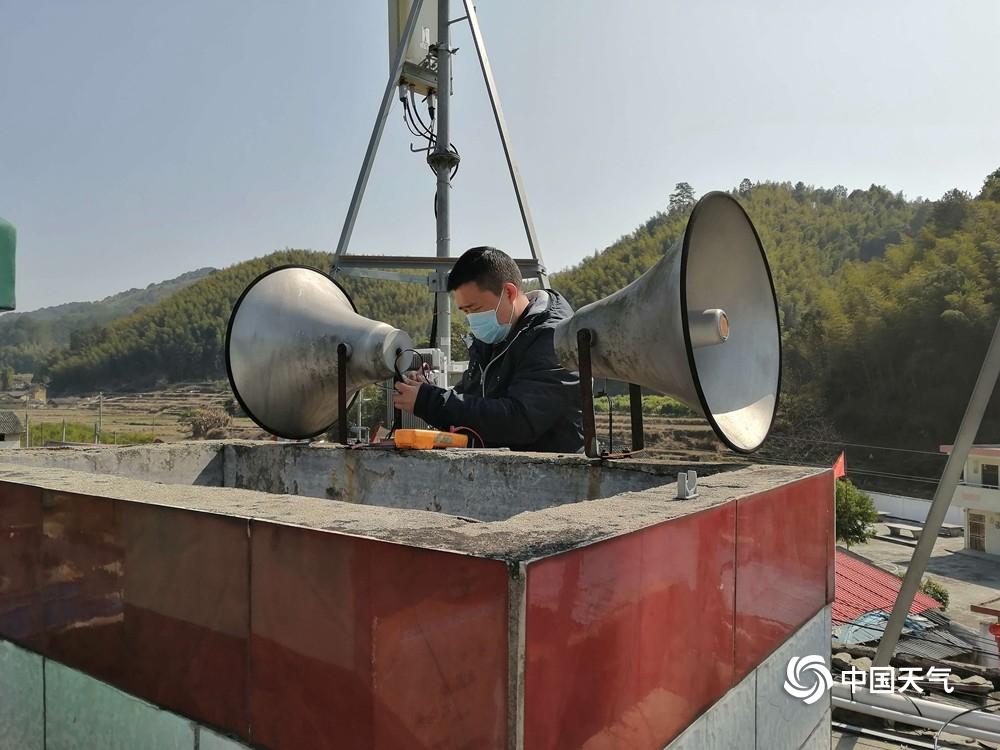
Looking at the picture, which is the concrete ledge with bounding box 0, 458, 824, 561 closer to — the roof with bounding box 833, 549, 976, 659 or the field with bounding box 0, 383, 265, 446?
the roof with bounding box 833, 549, 976, 659

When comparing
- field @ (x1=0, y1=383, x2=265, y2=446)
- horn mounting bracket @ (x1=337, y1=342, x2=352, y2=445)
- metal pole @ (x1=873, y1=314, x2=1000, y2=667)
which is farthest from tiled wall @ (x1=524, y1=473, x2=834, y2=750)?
field @ (x1=0, y1=383, x2=265, y2=446)

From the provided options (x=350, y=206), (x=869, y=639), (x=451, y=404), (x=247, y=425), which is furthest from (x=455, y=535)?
(x=247, y=425)

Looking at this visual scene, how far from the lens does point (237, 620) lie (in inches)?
55.0

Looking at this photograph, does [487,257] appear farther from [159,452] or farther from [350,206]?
[350,206]

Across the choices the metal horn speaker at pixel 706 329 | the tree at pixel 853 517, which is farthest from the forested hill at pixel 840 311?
the metal horn speaker at pixel 706 329

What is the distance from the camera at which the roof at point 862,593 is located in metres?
15.5

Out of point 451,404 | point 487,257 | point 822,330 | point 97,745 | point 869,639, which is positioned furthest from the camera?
point 822,330

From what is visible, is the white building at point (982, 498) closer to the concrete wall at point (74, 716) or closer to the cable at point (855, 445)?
the cable at point (855, 445)

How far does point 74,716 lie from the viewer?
182 centimetres

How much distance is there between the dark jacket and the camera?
10.6 feet

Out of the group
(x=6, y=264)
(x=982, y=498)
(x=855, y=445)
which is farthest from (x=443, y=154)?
(x=855, y=445)

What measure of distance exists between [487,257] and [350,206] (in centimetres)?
746

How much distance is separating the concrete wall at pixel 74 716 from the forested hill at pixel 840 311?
94.7ft

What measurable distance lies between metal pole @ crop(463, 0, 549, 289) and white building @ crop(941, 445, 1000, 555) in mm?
28965
